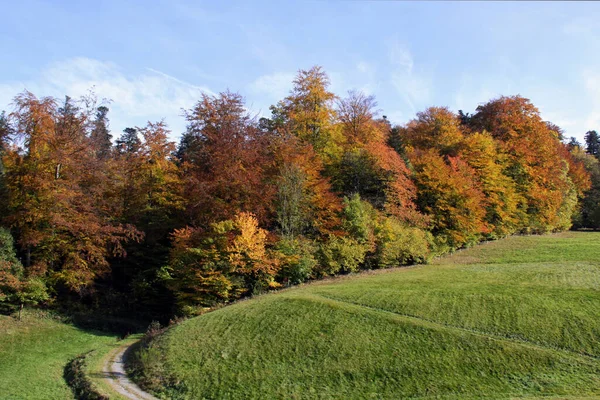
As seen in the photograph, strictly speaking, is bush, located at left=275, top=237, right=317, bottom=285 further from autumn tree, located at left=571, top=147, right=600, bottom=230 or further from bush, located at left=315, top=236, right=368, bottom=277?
autumn tree, located at left=571, top=147, right=600, bottom=230

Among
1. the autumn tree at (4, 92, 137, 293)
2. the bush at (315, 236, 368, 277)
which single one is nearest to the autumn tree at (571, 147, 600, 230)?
the bush at (315, 236, 368, 277)

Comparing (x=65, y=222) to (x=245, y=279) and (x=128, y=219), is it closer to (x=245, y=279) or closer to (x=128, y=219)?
(x=128, y=219)

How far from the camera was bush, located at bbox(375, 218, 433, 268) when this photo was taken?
35719 millimetres

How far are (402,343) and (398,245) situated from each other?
60.0 ft

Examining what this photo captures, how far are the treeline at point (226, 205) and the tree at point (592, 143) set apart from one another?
70076 mm

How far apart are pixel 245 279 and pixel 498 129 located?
43530 mm

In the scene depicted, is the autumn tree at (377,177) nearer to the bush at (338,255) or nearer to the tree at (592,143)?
the bush at (338,255)

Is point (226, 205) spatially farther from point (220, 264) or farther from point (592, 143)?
point (592, 143)

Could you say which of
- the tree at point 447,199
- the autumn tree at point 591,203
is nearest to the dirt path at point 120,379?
the tree at point 447,199

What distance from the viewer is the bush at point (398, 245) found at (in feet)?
117

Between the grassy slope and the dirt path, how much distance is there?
1768 mm

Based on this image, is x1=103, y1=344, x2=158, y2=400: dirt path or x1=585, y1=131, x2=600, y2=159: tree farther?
x1=585, y1=131, x2=600, y2=159: tree

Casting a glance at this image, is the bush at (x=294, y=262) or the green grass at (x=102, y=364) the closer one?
the green grass at (x=102, y=364)

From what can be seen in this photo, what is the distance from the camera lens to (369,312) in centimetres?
2184
